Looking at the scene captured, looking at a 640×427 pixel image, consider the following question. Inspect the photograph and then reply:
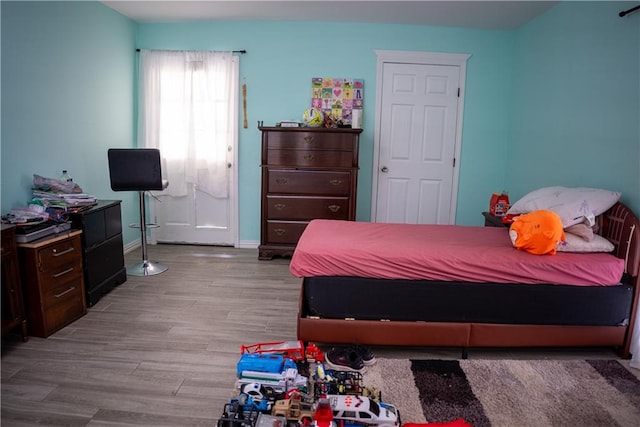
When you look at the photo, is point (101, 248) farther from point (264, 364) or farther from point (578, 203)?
point (578, 203)

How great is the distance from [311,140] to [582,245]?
2.59 meters

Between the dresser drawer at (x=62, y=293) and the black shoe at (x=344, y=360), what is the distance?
5.93 feet

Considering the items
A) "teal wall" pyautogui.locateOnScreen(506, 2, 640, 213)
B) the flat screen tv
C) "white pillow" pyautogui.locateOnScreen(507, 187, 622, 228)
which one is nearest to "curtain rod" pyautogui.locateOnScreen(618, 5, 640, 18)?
"teal wall" pyautogui.locateOnScreen(506, 2, 640, 213)

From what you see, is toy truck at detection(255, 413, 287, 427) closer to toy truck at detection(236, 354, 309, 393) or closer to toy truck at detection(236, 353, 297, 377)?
toy truck at detection(236, 354, 309, 393)

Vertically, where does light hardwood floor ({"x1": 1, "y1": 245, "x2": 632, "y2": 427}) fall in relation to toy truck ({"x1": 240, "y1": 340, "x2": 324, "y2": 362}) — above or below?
below

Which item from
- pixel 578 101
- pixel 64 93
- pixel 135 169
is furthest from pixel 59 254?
pixel 578 101

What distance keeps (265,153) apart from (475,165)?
245 cm

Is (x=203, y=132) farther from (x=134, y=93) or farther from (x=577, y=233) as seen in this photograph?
(x=577, y=233)

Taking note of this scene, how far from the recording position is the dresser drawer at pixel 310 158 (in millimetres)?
4223

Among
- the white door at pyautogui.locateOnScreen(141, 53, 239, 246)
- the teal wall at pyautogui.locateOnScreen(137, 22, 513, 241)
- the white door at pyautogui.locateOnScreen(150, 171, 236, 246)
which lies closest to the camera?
the teal wall at pyautogui.locateOnScreen(137, 22, 513, 241)

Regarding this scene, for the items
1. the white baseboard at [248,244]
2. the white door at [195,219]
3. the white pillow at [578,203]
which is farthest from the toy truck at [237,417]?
the white door at [195,219]

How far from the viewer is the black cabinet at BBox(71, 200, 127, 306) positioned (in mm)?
2998

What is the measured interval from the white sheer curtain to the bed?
2684 millimetres

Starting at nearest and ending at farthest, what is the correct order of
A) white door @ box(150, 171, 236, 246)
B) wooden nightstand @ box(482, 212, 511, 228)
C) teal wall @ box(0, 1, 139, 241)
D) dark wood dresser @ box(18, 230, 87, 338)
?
dark wood dresser @ box(18, 230, 87, 338), teal wall @ box(0, 1, 139, 241), wooden nightstand @ box(482, 212, 511, 228), white door @ box(150, 171, 236, 246)
